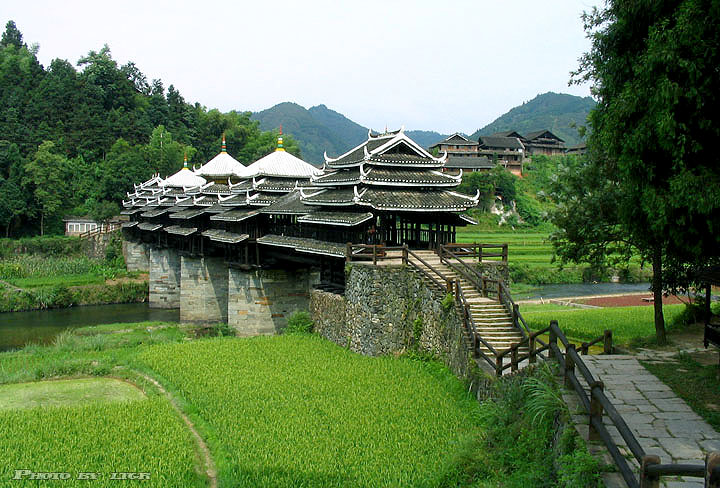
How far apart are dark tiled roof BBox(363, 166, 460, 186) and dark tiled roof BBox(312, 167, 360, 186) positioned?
661 millimetres

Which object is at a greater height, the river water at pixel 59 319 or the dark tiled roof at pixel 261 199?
the dark tiled roof at pixel 261 199

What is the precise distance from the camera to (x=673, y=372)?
12312 mm

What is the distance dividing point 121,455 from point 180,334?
2110cm

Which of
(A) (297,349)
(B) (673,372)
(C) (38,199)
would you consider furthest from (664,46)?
(C) (38,199)

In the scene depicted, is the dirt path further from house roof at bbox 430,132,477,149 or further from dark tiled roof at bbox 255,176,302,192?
house roof at bbox 430,132,477,149

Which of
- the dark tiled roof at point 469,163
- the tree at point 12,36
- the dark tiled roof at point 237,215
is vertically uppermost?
the tree at point 12,36

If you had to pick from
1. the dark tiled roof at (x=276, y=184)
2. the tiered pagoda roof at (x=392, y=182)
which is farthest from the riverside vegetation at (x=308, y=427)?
the dark tiled roof at (x=276, y=184)

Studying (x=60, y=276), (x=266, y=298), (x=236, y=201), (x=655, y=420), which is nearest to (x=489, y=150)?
(x=60, y=276)

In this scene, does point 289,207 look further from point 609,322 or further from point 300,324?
point 609,322

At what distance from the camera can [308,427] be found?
14.0 metres

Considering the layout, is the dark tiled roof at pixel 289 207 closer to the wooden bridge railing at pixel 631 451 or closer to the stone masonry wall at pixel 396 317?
the stone masonry wall at pixel 396 317

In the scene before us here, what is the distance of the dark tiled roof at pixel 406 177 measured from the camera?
886 inches

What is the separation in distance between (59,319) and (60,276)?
41.9 ft

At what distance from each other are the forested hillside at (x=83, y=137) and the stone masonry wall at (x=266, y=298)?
147 feet
